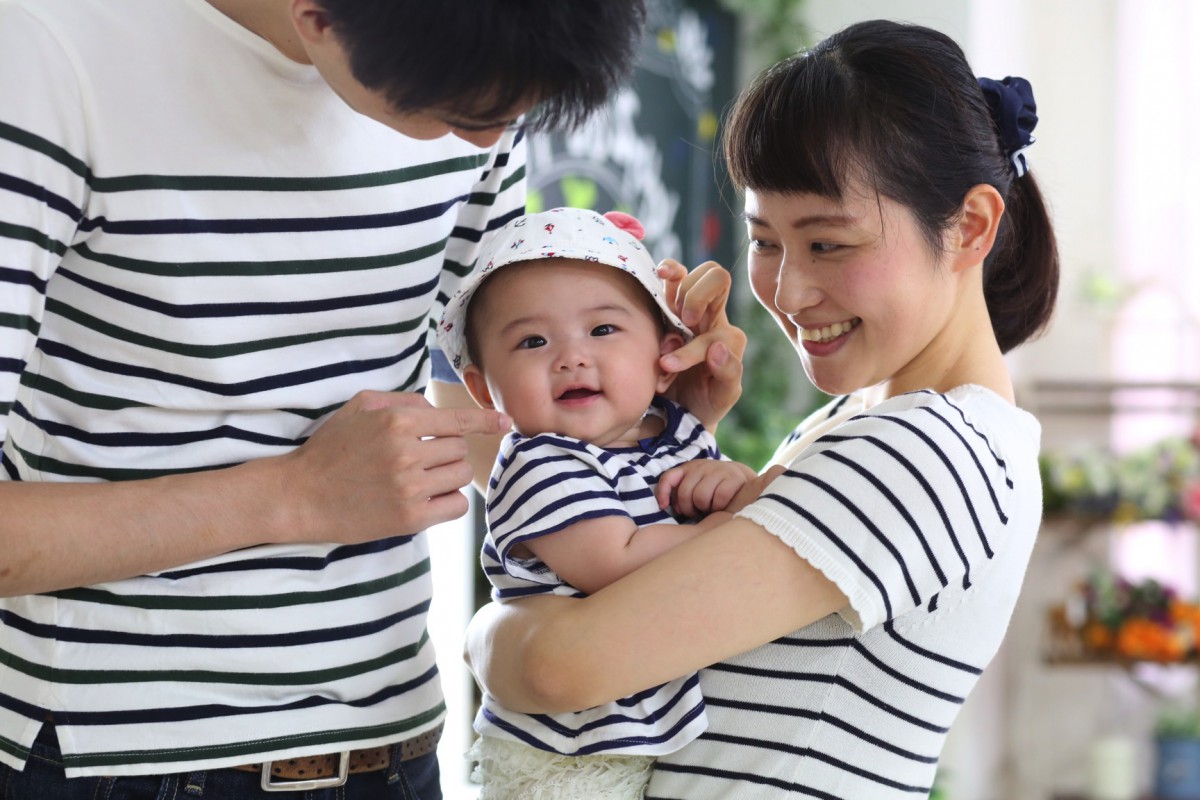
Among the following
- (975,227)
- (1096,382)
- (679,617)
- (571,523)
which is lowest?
(679,617)

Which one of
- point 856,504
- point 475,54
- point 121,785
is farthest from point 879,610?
point 121,785

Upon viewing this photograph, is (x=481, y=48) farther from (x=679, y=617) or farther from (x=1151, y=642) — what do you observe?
(x=1151, y=642)

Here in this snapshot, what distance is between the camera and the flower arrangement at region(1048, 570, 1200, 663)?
4629 mm

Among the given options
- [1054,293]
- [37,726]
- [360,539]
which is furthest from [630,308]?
[37,726]

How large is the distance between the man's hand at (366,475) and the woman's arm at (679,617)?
175mm

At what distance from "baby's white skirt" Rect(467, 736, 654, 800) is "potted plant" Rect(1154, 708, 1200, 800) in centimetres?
433

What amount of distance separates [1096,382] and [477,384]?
430 cm

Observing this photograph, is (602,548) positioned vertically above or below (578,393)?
below

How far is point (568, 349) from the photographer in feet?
4.23

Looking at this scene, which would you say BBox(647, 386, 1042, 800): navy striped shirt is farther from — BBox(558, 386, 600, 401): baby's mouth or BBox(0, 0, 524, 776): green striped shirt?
BBox(0, 0, 524, 776): green striped shirt

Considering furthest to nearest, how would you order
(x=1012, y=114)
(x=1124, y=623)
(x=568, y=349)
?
(x=1124, y=623)
(x=1012, y=114)
(x=568, y=349)

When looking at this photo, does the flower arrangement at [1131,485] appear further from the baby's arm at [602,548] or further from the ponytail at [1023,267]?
the baby's arm at [602,548]

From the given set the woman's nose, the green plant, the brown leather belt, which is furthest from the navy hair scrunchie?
the green plant

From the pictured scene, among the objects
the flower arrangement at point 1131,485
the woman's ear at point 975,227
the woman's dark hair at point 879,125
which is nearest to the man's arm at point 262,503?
the woman's dark hair at point 879,125
